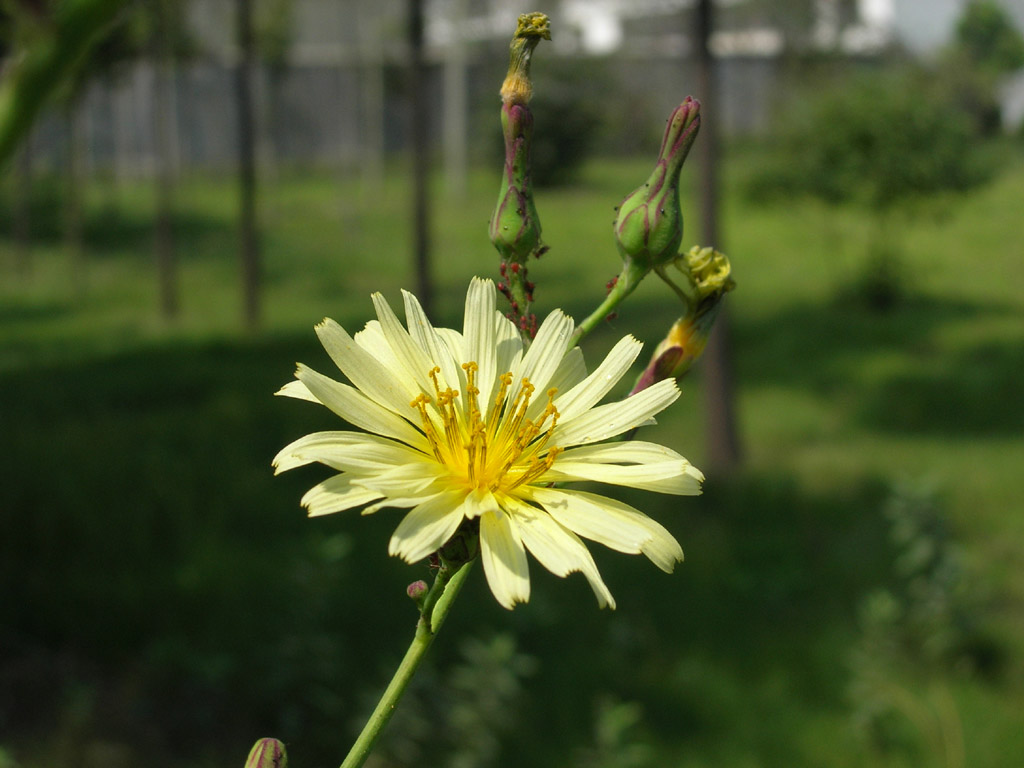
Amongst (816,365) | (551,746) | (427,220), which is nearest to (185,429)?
(427,220)

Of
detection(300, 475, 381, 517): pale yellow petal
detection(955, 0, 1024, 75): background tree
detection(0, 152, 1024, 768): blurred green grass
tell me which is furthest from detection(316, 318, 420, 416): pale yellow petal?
detection(955, 0, 1024, 75): background tree

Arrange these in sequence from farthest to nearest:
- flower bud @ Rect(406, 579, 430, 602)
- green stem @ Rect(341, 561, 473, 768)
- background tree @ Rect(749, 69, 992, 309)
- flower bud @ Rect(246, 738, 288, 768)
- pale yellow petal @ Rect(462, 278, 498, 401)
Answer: background tree @ Rect(749, 69, 992, 309) < pale yellow petal @ Rect(462, 278, 498, 401) < flower bud @ Rect(406, 579, 430, 602) < flower bud @ Rect(246, 738, 288, 768) < green stem @ Rect(341, 561, 473, 768)

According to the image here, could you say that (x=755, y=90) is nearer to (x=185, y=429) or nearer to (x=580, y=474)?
(x=185, y=429)

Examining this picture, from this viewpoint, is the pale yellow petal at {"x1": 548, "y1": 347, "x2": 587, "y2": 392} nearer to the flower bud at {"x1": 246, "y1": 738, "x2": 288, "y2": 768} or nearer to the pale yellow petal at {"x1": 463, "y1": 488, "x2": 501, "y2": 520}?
the pale yellow petal at {"x1": 463, "y1": 488, "x2": 501, "y2": 520}

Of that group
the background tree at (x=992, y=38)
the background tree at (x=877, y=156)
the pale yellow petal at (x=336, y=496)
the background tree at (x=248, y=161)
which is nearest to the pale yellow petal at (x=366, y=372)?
the pale yellow petal at (x=336, y=496)

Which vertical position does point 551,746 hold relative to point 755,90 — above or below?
below

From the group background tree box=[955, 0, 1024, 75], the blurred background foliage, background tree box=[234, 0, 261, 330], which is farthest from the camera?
background tree box=[955, 0, 1024, 75]
